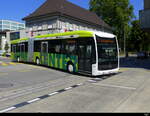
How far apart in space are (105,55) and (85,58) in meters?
1.40

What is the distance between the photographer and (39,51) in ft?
56.8

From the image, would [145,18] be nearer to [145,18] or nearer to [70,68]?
[145,18]

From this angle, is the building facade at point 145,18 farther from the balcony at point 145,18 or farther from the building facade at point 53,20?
the building facade at point 53,20

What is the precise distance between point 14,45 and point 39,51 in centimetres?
685

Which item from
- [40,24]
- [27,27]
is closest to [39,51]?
[40,24]

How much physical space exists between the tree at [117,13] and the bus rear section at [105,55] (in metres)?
41.7

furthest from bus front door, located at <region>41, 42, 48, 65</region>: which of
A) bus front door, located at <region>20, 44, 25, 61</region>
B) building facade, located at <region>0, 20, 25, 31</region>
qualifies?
building facade, located at <region>0, 20, 25, 31</region>

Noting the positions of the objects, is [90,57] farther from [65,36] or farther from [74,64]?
[65,36]

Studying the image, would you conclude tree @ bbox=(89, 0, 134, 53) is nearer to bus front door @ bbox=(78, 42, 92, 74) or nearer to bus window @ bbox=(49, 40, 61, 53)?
bus window @ bbox=(49, 40, 61, 53)

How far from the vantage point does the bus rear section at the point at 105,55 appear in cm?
1085

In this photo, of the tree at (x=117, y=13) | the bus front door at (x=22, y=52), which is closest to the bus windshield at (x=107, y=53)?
the bus front door at (x=22, y=52)

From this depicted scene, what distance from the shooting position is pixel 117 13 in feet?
171

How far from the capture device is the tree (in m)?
52.2

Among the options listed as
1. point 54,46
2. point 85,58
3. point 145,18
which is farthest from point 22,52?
point 145,18
